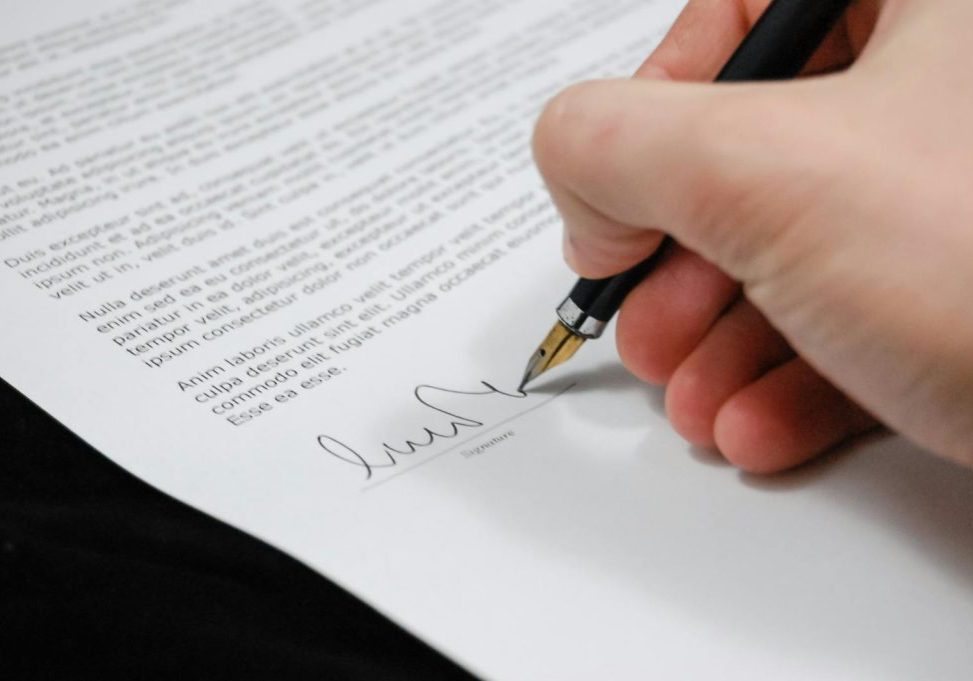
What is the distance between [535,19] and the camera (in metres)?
0.68

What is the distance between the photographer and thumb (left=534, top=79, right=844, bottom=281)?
0.29 m

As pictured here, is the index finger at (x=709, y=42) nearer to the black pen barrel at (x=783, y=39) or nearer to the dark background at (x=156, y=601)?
the black pen barrel at (x=783, y=39)

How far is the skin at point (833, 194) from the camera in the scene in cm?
29

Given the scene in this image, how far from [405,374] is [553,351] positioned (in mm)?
59

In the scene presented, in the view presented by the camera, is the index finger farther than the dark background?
Yes

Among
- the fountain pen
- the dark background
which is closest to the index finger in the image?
the fountain pen

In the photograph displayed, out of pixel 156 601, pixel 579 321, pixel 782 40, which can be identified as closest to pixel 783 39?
pixel 782 40

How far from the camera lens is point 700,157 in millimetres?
301

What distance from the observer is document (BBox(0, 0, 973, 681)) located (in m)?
0.32

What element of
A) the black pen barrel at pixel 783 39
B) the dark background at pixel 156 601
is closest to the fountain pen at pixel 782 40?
the black pen barrel at pixel 783 39
